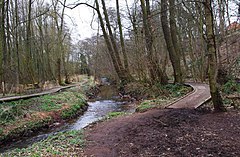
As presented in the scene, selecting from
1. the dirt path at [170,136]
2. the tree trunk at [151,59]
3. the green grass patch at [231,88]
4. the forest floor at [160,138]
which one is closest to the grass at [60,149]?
the forest floor at [160,138]

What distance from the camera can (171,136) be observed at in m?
5.86

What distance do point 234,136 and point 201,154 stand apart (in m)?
1.31

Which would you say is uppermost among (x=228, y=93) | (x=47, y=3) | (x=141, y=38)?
(x=47, y=3)

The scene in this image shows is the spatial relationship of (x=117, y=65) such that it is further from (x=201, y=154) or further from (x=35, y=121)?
(x=201, y=154)

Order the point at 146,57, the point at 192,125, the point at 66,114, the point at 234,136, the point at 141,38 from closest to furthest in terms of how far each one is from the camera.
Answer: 1. the point at 234,136
2. the point at 192,125
3. the point at 66,114
4. the point at 146,57
5. the point at 141,38

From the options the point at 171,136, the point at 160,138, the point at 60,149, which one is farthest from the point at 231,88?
the point at 60,149

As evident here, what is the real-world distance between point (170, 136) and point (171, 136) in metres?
0.02

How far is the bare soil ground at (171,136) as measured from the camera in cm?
494

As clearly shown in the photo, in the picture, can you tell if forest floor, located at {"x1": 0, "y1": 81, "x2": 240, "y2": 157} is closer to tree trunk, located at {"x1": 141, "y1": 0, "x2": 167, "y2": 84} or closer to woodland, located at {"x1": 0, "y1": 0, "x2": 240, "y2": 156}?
woodland, located at {"x1": 0, "y1": 0, "x2": 240, "y2": 156}

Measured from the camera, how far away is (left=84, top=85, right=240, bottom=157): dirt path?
494cm

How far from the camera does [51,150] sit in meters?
5.92

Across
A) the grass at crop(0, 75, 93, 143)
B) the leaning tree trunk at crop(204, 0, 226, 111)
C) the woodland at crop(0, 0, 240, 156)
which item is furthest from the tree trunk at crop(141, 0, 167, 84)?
the leaning tree trunk at crop(204, 0, 226, 111)

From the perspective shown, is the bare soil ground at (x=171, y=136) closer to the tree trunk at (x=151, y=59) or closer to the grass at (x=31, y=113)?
the grass at (x=31, y=113)

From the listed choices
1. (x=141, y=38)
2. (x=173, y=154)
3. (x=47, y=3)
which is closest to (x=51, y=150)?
(x=173, y=154)
